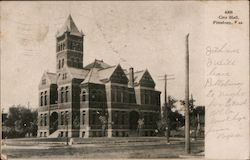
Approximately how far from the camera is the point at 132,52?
216 inches

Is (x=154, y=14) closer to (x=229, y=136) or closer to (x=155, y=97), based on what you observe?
(x=155, y=97)

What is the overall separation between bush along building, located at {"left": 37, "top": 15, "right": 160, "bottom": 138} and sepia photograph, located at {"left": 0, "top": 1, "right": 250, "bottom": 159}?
12 millimetres

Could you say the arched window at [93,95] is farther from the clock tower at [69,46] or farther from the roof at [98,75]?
the clock tower at [69,46]

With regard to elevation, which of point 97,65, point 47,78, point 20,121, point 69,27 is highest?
point 69,27

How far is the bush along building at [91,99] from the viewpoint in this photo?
5.47 m

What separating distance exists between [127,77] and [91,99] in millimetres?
456

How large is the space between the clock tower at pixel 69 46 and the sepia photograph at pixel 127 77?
12 millimetres

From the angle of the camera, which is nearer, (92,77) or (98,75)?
(92,77)

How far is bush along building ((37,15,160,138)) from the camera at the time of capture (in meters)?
5.47

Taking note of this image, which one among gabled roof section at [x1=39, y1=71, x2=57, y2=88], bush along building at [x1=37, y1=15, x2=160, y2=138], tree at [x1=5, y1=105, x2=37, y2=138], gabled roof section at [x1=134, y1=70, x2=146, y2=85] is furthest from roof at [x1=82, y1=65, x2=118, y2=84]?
tree at [x1=5, y1=105, x2=37, y2=138]

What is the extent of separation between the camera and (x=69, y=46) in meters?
5.51

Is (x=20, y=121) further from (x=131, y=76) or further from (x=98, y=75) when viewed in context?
(x=131, y=76)

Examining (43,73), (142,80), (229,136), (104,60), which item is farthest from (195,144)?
(43,73)

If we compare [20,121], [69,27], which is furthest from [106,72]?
[20,121]
